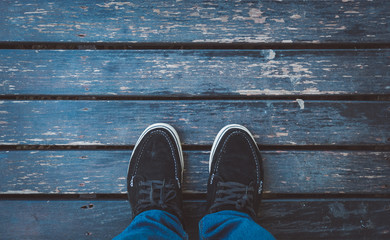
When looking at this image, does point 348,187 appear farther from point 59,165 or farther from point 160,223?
point 59,165

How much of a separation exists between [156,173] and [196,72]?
42 centimetres

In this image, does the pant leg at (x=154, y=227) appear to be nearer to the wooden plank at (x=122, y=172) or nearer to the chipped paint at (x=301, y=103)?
the wooden plank at (x=122, y=172)

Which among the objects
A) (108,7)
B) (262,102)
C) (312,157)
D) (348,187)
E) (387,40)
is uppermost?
(108,7)

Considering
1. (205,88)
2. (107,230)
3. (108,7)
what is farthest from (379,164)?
(108,7)

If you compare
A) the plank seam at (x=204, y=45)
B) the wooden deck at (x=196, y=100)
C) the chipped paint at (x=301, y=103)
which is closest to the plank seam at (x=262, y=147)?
the wooden deck at (x=196, y=100)

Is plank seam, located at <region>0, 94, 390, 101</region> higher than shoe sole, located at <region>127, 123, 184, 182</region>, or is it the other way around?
plank seam, located at <region>0, 94, 390, 101</region>

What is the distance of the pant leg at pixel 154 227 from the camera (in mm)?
704

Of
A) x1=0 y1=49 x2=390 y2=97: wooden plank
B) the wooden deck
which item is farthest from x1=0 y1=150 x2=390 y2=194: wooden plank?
x1=0 y1=49 x2=390 y2=97: wooden plank

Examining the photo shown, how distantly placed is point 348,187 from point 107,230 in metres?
0.93

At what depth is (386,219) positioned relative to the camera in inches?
34.2

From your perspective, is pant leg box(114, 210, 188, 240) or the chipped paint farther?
the chipped paint

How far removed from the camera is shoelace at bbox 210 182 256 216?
2.81ft

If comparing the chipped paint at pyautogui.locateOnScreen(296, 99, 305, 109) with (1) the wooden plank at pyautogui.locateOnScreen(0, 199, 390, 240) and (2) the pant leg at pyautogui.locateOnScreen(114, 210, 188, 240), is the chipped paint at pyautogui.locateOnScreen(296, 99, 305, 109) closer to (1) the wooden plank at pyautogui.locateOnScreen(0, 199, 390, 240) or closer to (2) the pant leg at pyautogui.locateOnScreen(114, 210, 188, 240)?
(1) the wooden plank at pyautogui.locateOnScreen(0, 199, 390, 240)

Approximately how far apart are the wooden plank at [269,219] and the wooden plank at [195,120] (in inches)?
9.3
